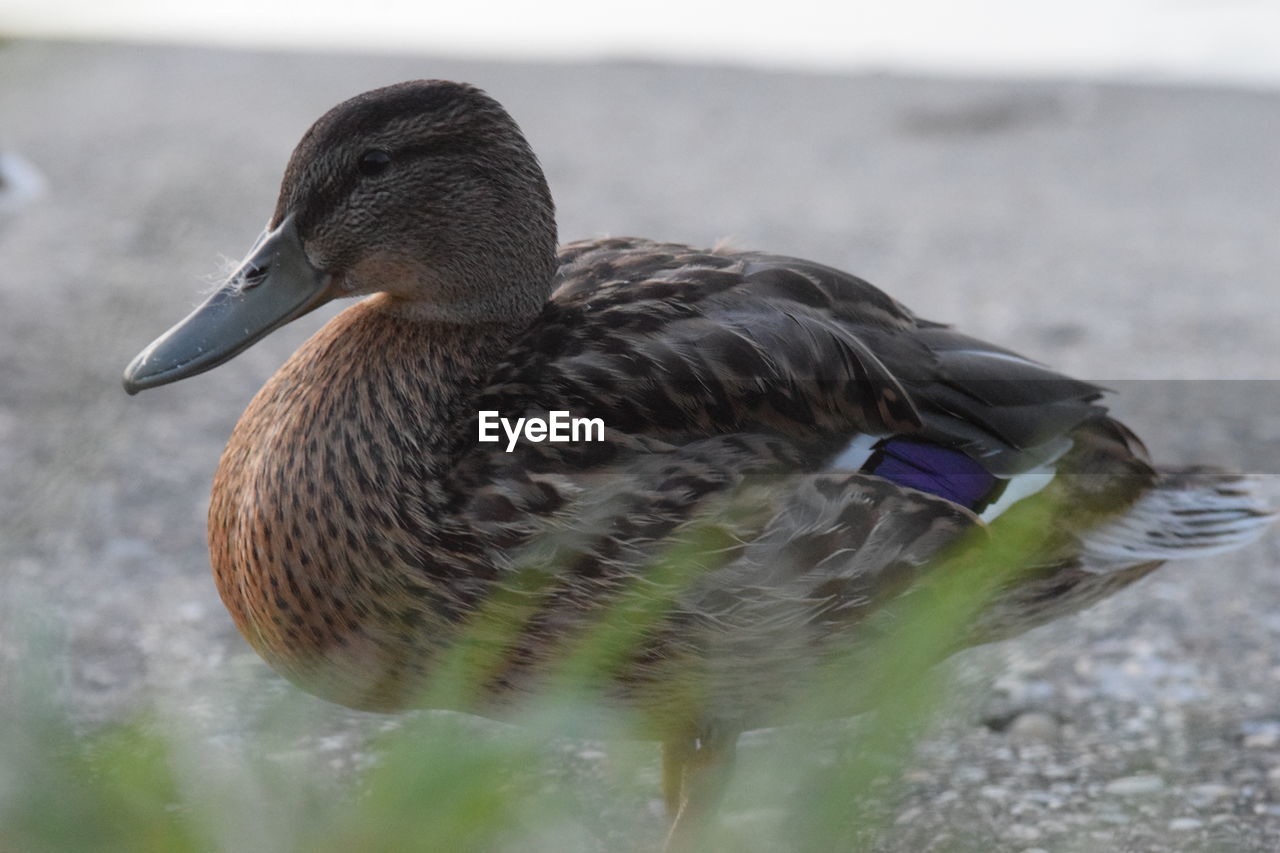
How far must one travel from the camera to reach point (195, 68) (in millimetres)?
11992

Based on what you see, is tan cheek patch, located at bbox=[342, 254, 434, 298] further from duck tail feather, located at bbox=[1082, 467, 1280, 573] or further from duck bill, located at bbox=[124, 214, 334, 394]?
duck tail feather, located at bbox=[1082, 467, 1280, 573]

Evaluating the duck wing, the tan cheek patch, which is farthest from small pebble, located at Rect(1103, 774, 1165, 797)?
the tan cheek patch

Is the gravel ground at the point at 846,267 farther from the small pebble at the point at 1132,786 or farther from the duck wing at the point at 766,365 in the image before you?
the duck wing at the point at 766,365

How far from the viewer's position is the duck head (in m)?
2.64

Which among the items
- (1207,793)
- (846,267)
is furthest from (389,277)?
(846,267)

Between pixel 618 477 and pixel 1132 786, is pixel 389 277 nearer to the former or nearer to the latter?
pixel 618 477

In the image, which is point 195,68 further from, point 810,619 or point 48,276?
point 810,619

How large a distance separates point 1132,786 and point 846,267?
192 inches

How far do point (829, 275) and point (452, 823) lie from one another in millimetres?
2312

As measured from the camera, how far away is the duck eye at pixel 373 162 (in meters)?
2.66

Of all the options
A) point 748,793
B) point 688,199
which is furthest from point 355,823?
point 688,199

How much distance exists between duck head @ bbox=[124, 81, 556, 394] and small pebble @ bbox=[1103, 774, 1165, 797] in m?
1.58

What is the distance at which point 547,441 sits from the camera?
2.57 m

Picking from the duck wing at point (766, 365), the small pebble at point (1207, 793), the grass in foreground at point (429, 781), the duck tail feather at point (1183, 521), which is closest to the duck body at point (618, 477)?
the duck wing at point (766, 365)
